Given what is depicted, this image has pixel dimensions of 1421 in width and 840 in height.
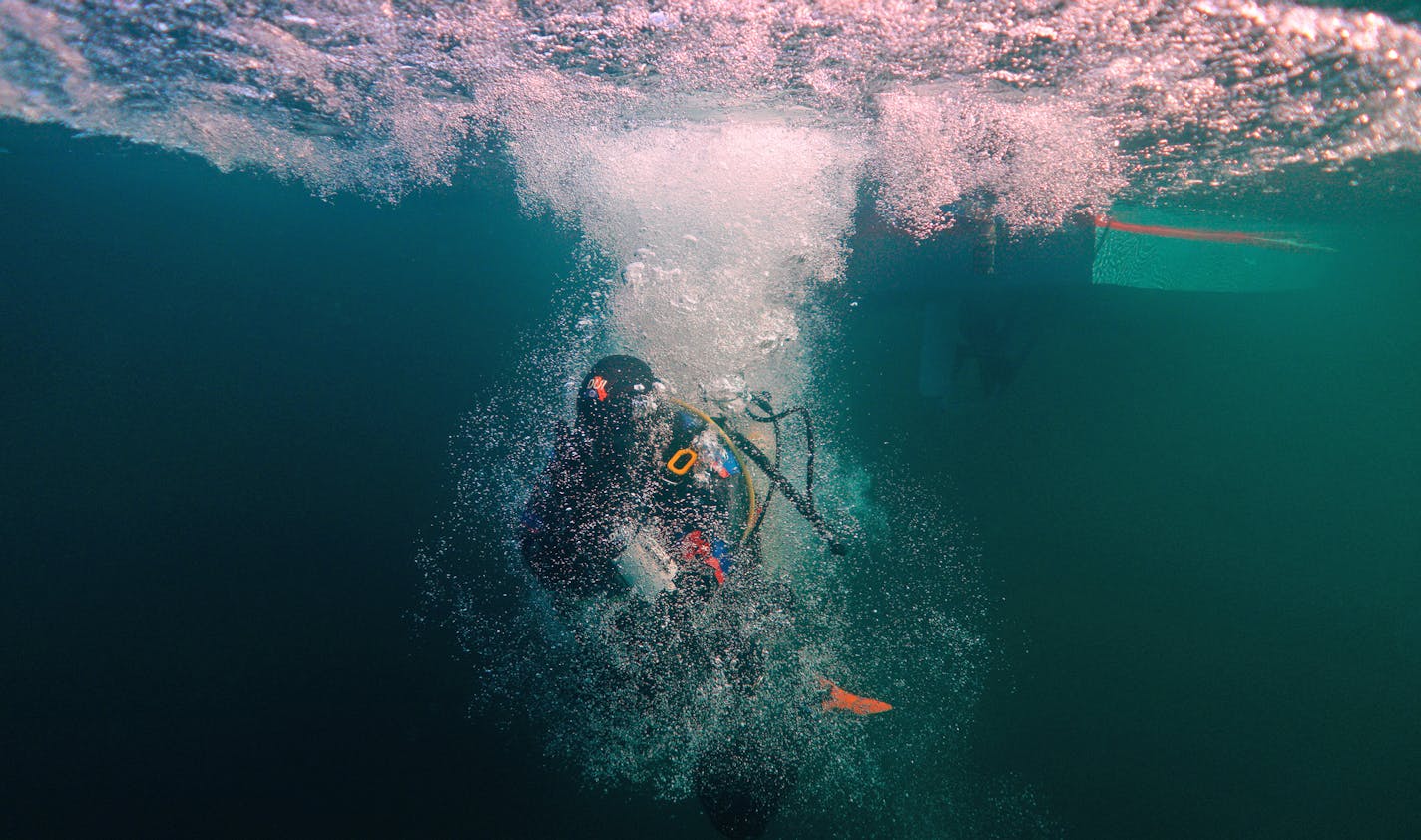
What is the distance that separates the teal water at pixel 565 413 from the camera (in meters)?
3.93

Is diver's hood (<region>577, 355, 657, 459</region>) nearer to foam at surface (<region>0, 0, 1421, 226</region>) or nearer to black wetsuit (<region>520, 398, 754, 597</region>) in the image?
black wetsuit (<region>520, 398, 754, 597</region>)

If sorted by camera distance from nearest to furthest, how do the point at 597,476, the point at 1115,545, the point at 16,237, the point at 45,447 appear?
1. the point at 597,476
2. the point at 45,447
3. the point at 16,237
4. the point at 1115,545

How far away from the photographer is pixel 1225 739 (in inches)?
260

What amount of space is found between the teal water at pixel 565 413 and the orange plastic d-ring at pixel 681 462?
2.78 meters

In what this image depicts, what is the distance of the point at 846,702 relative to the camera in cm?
584

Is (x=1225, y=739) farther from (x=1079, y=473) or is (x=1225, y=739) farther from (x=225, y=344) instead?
(x=225, y=344)

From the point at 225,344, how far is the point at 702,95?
7290 mm

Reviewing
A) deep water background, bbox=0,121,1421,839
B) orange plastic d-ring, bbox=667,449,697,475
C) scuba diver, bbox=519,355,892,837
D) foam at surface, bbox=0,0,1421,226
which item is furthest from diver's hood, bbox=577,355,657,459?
deep water background, bbox=0,121,1421,839

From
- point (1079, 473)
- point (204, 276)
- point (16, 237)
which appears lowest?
point (1079, 473)

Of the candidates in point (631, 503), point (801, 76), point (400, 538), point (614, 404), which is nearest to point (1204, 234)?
point (801, 76)

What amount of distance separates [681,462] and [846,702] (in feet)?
15.7

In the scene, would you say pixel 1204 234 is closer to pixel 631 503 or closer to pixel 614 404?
pixel 614 404

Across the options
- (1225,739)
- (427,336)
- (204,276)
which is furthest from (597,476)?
(1225,739)

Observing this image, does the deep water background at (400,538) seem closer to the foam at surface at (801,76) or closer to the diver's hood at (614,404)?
the foam at surface at (801,76)
